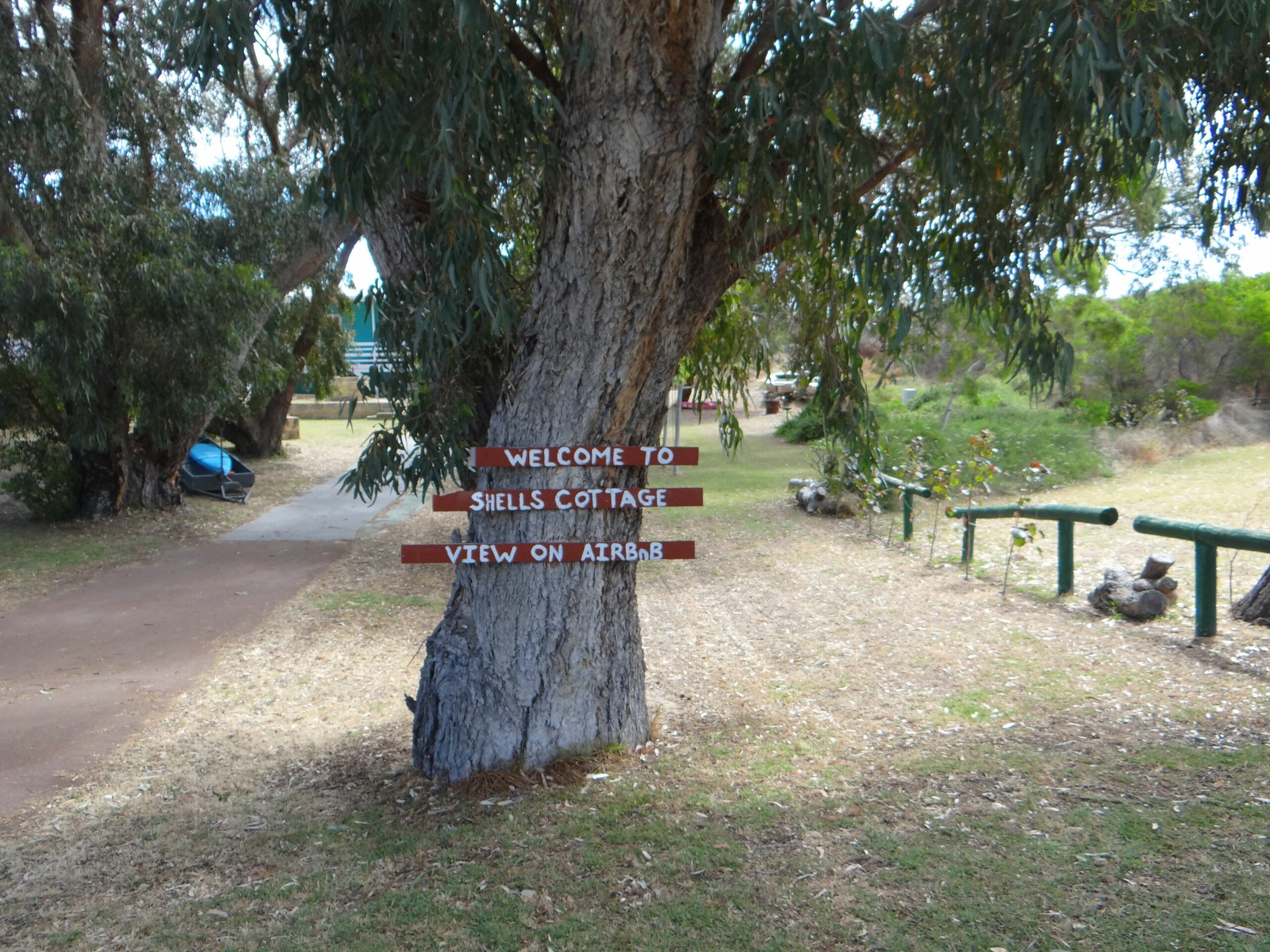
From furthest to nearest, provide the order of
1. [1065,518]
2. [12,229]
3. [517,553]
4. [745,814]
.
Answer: [12,229]
[1065,518]
[517,553]
[745,814]

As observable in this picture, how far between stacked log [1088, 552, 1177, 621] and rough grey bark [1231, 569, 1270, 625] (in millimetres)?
490

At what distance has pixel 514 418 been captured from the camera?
16.1ft

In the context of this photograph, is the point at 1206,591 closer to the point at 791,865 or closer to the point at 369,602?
the point at 791,865

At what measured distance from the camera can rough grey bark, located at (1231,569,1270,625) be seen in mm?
7266

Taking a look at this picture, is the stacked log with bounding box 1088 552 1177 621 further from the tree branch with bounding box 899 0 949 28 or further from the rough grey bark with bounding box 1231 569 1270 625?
the tree branch with bounding box 899 0 949 28

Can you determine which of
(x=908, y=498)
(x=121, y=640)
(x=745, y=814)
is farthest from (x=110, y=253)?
(x=745, y=814)

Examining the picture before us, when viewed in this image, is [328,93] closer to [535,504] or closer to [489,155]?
[489,155]

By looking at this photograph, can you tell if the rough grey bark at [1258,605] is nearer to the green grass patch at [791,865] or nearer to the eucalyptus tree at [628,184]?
the green grass patch at [791,865]

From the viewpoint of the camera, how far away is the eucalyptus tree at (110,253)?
11.6 metres

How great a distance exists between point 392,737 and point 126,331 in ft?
29.1

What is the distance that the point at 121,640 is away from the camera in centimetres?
902

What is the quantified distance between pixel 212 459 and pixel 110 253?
692 cm

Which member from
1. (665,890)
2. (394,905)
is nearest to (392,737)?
(394,905)

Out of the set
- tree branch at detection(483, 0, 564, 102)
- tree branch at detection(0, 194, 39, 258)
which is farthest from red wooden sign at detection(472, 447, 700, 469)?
tree branch at detection(0, 194, 39, 258)
